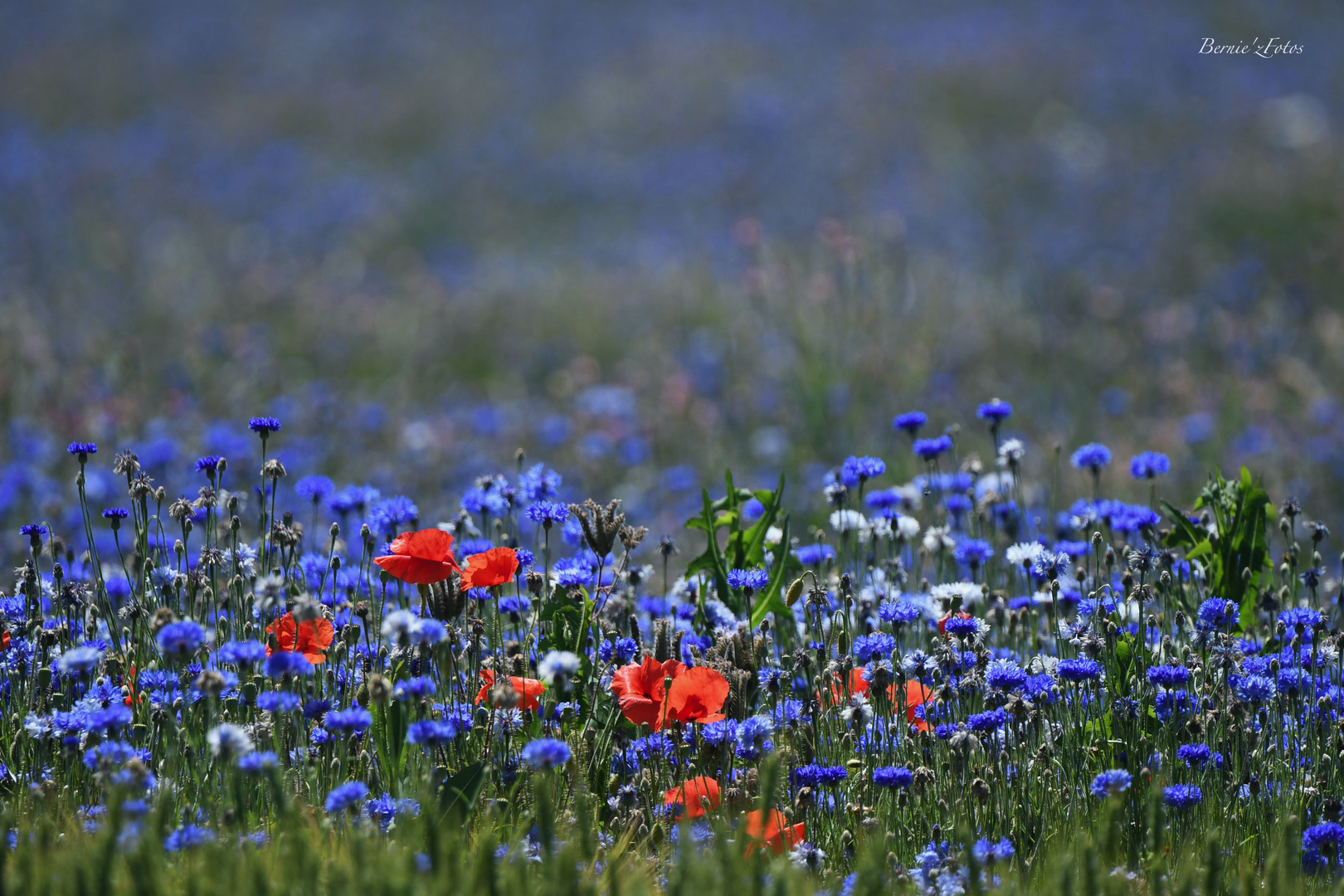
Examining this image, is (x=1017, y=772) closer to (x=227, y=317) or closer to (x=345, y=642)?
(x=345, y=642)

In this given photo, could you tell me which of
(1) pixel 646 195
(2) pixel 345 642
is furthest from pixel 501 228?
(2) pixel 345 642

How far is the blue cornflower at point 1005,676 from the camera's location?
2455 millimetres

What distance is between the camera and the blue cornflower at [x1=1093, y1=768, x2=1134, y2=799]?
2.22 metres

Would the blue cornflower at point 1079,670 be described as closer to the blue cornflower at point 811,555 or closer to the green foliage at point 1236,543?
the green foliage at point 1236,543

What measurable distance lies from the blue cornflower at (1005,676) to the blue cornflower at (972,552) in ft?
2.65

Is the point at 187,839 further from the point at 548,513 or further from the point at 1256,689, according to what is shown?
the point at 1256,689

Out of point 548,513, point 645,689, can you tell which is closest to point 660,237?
point 548,513

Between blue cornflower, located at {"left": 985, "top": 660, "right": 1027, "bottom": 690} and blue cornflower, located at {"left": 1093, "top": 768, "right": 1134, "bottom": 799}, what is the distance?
274mm

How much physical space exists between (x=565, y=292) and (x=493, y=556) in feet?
31.8

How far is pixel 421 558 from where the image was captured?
100 inches

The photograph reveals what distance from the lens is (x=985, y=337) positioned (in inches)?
389

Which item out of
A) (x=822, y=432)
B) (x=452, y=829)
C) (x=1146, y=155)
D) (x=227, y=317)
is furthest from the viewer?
(x=1146, y=155)

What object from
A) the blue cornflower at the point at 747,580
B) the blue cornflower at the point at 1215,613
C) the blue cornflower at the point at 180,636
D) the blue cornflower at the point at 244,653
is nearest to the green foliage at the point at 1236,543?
the blue cornflower at the point at 1215,613

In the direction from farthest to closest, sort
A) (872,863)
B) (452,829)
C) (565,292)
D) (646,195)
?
(646,195) < (565,292) < (452,829) < (872,863)
